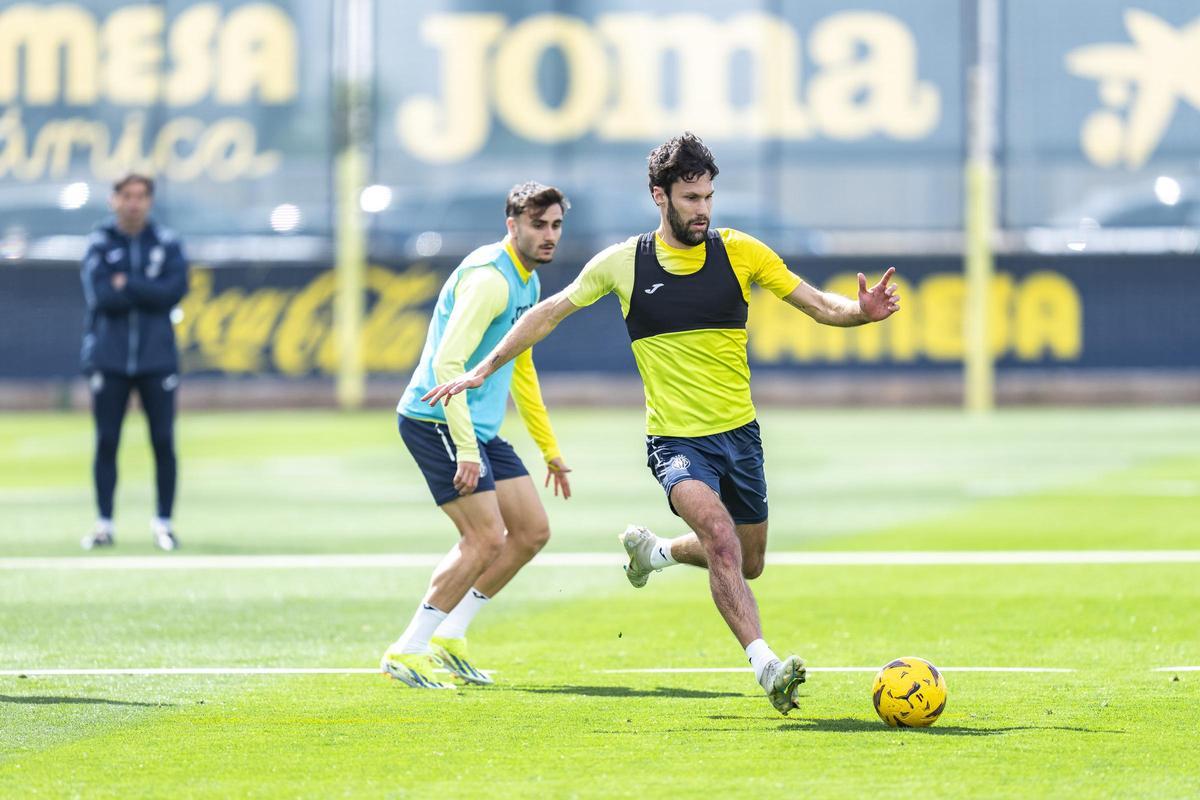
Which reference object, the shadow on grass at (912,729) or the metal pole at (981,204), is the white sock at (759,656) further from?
the metal pole at (981,204)

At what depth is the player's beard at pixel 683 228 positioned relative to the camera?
7.93 m

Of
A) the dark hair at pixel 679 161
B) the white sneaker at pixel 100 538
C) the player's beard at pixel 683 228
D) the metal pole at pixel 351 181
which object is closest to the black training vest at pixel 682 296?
the player's beard at pixel 683 228

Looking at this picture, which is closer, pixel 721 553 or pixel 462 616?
pixel 721 553

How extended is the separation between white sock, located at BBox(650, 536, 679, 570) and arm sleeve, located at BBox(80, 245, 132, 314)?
5690mm

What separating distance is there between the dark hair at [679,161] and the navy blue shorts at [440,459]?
144 cm

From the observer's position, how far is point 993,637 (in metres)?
9.54

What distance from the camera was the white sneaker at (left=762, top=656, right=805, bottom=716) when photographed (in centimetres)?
729

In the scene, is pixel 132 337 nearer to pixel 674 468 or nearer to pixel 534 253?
pixel 534 253

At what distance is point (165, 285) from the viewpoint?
1347 cm

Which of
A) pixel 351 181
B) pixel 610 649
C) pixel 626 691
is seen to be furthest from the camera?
pixel 351 181

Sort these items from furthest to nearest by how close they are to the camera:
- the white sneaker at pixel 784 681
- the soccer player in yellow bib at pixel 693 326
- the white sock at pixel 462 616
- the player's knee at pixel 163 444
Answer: the player's knee at pixel 163 444 < the white sock at pixel 462 616 < the soccer player in yellow bib at pixel 693 326 < the white sneaker at pixel 784 681

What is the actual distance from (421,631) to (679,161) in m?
2.18

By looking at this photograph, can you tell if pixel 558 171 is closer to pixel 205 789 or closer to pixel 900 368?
pixel 900 368

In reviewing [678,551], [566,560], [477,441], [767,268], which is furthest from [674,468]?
[566,560]
